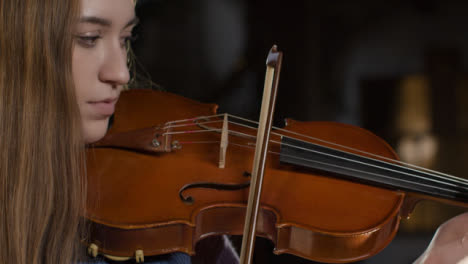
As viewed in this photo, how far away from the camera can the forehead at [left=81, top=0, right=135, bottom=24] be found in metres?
0.55

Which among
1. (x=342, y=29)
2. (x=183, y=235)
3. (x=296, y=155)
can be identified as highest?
(x=342, y=29)

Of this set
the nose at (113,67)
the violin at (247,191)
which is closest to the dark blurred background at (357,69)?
the violin at (247,191)

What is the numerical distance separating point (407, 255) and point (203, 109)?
1.03m

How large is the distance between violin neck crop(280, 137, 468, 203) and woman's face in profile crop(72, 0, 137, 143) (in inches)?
10.1

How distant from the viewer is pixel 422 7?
1.54 meters

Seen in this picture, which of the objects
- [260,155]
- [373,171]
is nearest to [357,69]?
[373,171]

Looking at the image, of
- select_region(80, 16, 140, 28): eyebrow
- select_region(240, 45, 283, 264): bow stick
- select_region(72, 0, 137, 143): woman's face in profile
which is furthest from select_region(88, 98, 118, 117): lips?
select_region(240, 45, 283, 264): bow stick

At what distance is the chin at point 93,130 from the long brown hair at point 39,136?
3 centimetres

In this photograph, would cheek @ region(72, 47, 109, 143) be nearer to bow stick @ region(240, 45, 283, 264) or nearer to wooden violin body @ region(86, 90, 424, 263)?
wooden violin body @ region(86, 90, 424, 263)

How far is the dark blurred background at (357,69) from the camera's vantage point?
1.51m

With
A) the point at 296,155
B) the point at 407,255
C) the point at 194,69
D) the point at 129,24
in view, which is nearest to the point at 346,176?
the point at 296,155

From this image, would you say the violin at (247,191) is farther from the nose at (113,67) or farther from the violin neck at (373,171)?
the nose at (113,67)

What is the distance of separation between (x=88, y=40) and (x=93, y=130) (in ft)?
0.42

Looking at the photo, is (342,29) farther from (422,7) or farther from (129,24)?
(129,24)
